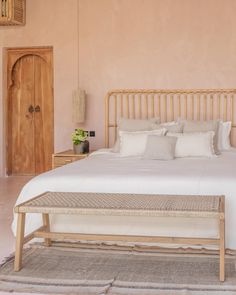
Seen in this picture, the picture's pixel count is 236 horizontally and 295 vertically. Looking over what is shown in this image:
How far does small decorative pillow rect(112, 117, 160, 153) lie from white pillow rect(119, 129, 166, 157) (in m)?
0.23

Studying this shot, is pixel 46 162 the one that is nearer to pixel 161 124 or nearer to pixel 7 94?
pixel 7 94

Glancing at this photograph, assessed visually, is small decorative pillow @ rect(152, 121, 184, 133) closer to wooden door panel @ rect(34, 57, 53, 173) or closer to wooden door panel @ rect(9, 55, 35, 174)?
wooden door panel @ rect(34, 57, 53, 173)

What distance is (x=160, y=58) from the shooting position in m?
6.75

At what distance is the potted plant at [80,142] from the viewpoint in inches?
255

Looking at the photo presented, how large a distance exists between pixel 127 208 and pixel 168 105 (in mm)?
3574

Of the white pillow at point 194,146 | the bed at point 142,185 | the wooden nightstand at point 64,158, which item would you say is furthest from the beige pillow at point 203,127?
the wooden nightstand at point 64,158

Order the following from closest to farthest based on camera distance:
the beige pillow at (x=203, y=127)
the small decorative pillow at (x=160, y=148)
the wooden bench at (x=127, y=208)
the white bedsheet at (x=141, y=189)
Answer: the wooden bench at (x=127, y=208)
the white bedsheet at (x=141, y=189)
the small decorative pillow at (x=160, y=148)
the beige pillow at (x=203, y=127)

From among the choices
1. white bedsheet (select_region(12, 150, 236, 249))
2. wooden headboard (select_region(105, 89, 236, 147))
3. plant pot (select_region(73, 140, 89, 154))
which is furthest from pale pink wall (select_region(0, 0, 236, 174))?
white bedsheet (select_region(12, 150, 236, 249))

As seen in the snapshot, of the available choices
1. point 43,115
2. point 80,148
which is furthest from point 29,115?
point 80,148

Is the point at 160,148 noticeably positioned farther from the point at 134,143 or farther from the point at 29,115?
the point at 29,115

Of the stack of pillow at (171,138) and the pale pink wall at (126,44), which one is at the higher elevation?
the pale pink wall at (126,44)

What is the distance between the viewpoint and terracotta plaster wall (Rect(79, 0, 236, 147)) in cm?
655

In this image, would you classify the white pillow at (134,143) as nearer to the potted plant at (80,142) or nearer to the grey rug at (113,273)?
the potted plant at (80,142)

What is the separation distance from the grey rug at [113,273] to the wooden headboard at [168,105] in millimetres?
3087
